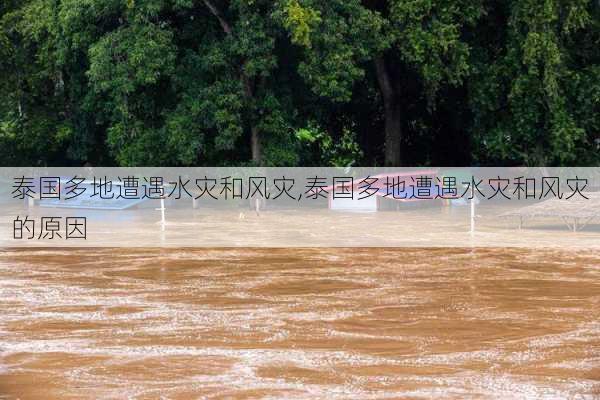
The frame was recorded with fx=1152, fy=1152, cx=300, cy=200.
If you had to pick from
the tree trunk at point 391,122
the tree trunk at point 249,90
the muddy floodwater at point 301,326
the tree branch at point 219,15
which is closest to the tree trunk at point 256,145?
the tree trunk at point 249,90

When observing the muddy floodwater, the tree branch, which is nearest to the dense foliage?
the tree branch

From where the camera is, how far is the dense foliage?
2948cm

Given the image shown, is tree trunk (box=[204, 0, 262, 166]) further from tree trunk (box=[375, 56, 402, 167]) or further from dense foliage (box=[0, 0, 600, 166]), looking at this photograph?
tree trunk (box=[375, 56, 402, 167])

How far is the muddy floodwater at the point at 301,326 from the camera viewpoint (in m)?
10.8

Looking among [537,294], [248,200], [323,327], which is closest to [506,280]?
[537,294]

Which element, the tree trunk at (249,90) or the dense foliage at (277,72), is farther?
the tree trunk at (249,90)

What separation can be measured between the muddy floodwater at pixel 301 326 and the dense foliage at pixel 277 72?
9653 mm

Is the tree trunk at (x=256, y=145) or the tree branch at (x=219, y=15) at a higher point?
the tree branch at (x=219, y=15)

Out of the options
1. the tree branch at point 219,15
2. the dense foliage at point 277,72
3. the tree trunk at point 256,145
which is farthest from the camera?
the tree trunk at point 256,145

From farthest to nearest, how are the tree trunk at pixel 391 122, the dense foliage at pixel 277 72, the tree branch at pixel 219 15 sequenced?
the tree trunk at pixel 391 122
the tree branch at pixel 219 15
the dense foliage at pixel 277 72

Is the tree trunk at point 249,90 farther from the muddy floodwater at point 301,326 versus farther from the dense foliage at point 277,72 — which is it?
the muddy floodwater at point 301,326

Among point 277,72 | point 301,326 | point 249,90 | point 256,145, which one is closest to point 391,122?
point 277,72

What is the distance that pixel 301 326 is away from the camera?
13.8 metres

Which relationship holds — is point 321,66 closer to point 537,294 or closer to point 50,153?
point 50,153
